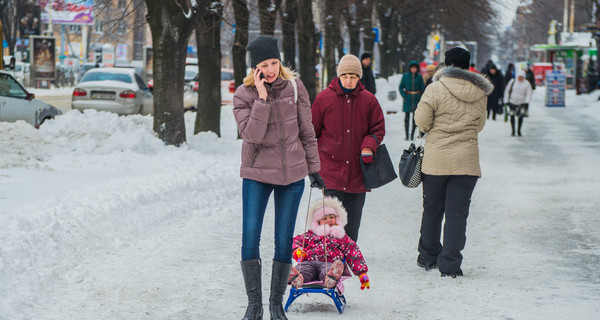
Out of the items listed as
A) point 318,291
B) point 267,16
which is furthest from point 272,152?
point 267,16

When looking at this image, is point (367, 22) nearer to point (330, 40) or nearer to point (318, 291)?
point (330, 40)

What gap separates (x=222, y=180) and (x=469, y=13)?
1770 cm

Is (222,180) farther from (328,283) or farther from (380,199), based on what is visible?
(328,283)

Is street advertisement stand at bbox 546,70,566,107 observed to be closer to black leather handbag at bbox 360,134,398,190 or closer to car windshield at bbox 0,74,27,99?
car windshield at bbox 0,74,27,99

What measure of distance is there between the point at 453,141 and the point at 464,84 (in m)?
0.45

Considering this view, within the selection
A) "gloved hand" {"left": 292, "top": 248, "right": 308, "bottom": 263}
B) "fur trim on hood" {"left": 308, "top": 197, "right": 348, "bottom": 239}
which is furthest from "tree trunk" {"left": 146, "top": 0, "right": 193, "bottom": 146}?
"gloved hand" {"left": 292, "top": 248, "right": 308, "bottom": 263}

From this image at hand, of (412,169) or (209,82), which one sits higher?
(209,82)

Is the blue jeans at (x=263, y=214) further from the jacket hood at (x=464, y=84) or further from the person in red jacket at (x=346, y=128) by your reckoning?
the jacket hood at (x=464, y=84)

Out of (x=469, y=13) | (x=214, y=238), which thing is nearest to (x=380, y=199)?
(x=214, y=238)

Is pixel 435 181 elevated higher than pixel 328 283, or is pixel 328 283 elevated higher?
pixel 435 181

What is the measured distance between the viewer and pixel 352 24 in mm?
39156

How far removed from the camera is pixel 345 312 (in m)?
5.95

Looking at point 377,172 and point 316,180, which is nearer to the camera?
point 316,180

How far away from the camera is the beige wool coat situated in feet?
23.2
